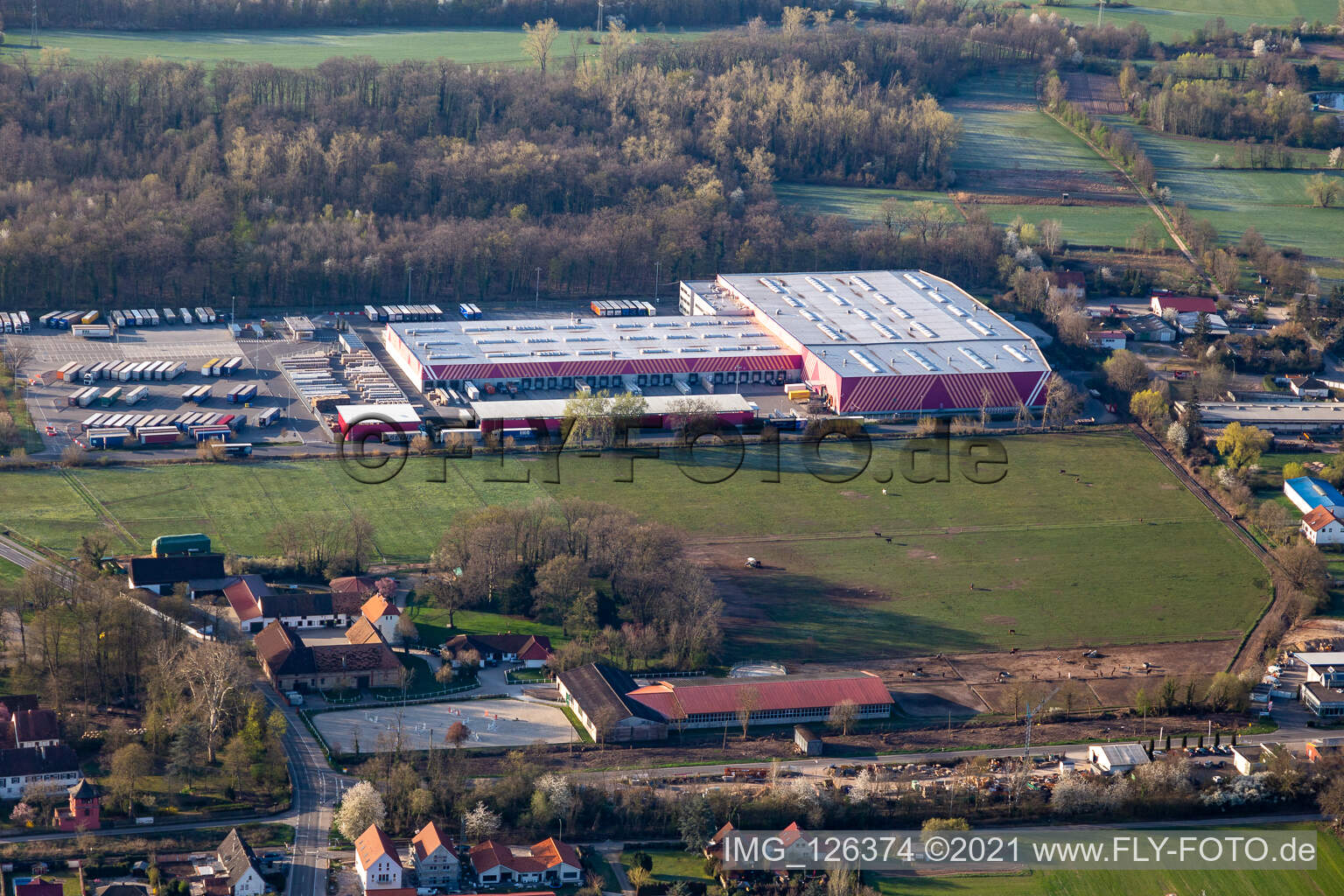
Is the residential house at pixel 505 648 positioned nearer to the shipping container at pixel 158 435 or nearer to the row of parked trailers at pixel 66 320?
the shipping container at pixel 158 435

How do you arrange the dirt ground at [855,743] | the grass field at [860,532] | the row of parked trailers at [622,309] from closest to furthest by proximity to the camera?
the dirt ground at [855,743], the grass field at [860,532], the row of parked trailers at [622,309]

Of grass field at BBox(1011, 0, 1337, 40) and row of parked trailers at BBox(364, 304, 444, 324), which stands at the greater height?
grass field at BBox(1011, 0, 1337, 40)

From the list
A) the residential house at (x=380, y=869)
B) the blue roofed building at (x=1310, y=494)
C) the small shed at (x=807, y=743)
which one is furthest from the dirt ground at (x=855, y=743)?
the blue roofed building at (x=1310, y=494)

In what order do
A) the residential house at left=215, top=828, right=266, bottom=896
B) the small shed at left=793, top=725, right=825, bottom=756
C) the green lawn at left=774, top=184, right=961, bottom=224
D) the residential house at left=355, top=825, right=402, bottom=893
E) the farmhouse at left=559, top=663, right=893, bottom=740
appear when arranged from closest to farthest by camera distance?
the residential house at left=215, top=828, right=266, bottom=896 < the residential house at left=355, top=825, right=402, bottom=893 < the small shed at left=793, top=725, right=825, bottom=756 < the farmhouse at left=559, top=663, right=893, bottom=740 < the green lawn at left=774, top=184, right=961, bottom=224

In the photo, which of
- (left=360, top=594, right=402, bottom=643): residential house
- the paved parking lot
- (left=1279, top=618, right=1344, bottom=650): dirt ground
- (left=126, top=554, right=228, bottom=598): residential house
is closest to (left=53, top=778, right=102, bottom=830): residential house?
(left=360, top=594, right=402, bottom=643): residential house

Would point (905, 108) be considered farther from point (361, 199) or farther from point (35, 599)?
point (35, 599)

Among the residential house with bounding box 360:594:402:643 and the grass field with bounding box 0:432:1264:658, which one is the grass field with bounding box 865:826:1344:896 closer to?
the grass field with bounding box 0:432:1264:658

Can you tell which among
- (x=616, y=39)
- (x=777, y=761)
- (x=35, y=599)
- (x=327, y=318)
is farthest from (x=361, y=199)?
(x=777, y=761)
